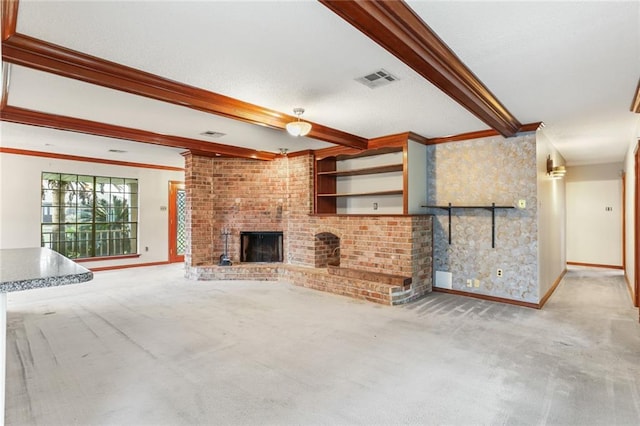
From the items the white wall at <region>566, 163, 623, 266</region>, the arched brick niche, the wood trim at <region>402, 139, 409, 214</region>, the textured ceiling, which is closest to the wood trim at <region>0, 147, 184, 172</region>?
the textured ceiling

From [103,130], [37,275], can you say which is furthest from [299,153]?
[37,275]

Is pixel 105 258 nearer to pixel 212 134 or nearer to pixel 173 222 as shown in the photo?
pixel 173 222

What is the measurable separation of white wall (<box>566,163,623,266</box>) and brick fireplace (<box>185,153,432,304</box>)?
15.2ft

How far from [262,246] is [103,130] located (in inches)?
134

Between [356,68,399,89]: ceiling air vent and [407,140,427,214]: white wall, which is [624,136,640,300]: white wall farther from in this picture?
[356,68,399,89]: ceiling air vent

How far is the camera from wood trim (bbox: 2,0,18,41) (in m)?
1.99

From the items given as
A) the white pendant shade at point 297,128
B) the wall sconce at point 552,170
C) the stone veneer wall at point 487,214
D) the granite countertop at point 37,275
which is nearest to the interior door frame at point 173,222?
the white pendant shade at point 297,128

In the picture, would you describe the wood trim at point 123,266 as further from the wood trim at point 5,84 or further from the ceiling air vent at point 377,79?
the ceiling air vent at point 377,79

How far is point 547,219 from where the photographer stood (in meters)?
5.16

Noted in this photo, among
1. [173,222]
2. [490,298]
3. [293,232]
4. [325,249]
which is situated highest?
[173,222]

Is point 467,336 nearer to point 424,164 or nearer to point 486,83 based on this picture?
point 486,83

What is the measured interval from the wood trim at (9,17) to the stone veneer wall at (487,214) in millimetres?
4884

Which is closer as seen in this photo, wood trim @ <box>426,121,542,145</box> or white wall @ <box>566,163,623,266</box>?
wood trim @ <box>426,121,542,145</box>

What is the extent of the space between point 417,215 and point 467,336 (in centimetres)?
201
